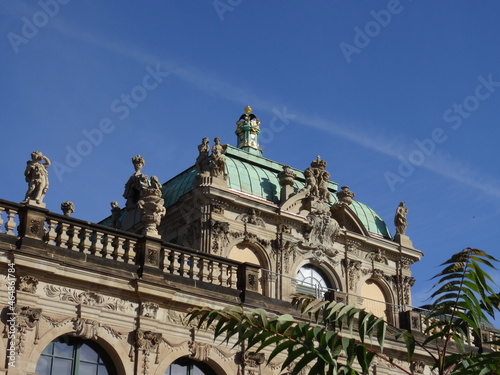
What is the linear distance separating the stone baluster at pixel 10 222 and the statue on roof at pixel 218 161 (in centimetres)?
1331

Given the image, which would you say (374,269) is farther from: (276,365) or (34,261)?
(34,261)

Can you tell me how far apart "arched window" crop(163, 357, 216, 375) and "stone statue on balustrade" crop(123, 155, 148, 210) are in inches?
489

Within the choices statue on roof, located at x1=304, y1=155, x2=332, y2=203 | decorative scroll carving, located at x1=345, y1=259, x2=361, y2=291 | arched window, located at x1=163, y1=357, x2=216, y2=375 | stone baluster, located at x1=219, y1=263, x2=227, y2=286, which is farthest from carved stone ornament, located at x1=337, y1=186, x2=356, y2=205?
arched window, located at x1=163, y1=357, x2=216, y2=375

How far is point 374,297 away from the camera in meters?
35.5

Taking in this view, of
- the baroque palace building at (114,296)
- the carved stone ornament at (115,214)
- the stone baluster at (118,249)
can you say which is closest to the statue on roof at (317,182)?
the baroque palace building at (114,296)

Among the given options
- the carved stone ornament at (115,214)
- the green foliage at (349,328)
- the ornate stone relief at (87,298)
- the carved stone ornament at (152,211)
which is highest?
the carved stone ornament at (115,214)

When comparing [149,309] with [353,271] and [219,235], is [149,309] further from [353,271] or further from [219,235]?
[353,271]

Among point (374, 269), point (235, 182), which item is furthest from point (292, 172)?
point (374, 269)

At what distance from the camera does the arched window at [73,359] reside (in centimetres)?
1941

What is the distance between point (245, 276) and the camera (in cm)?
2311

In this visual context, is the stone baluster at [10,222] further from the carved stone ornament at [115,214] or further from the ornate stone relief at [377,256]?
the ornate stone relief at [377,256]

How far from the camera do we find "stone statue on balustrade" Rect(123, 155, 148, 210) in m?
33.2

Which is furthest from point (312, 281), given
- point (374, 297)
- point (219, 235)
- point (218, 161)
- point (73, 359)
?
point (73, 359)

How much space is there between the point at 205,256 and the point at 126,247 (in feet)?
7.04
